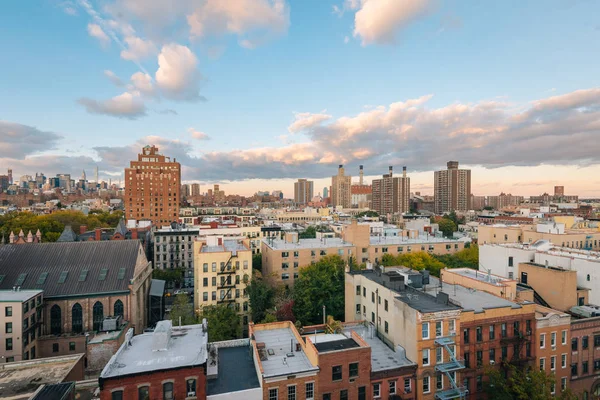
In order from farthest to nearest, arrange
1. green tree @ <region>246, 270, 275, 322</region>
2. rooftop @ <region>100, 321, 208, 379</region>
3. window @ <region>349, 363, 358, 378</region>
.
A: green tree @ <region>246, 270, 275, 322</region>
window @ <region>349, 363, 358, 378</region>
rooftop @ <region>100, 321, 208, 379</region>

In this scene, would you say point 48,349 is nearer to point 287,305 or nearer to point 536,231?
point 287,305

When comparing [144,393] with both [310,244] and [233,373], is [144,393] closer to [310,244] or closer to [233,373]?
[233,373]

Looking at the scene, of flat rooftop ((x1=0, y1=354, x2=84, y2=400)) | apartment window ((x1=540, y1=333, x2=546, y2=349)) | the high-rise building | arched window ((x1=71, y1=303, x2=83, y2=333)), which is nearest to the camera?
flat rooftop ((x1=0, y1=354, x2=84, y2=400))

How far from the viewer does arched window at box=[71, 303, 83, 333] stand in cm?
4588

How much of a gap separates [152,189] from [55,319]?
4693 inches

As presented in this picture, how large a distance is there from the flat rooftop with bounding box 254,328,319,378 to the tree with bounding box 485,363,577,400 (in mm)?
16727

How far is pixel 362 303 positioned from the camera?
4044cm

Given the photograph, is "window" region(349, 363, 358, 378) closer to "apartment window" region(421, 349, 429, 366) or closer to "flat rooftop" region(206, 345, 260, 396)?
"apartment window" region(421, 349, 429, 366)

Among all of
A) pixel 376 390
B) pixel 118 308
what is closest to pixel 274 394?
pixel 376 390

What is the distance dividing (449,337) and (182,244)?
84.7 meters

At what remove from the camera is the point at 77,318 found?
151 feet

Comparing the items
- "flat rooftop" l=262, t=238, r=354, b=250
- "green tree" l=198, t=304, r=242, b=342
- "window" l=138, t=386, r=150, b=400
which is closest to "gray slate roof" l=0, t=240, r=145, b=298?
"green tree" l=198, t=304, r=242, b=342

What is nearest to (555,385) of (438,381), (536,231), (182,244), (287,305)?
(438,381)

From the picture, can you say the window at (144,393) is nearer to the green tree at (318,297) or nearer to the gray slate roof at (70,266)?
the green tree at (318,297)
